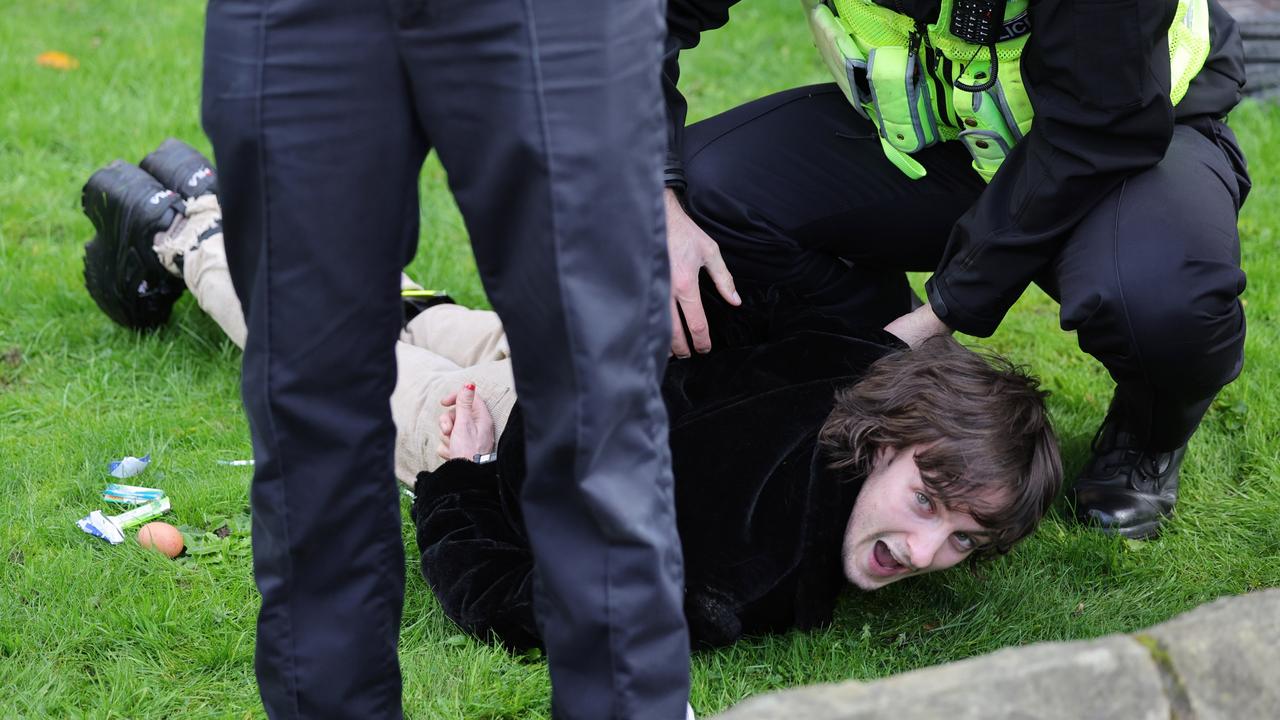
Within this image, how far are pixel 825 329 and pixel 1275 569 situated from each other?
98 centimetres

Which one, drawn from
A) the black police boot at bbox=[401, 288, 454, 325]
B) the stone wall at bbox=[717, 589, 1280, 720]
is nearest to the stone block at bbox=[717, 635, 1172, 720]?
the stone wall at bbox=[717, 589, 1280, 720]

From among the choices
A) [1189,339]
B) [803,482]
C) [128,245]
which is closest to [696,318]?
[803,482]

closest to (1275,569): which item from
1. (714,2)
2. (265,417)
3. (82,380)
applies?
(714,2)

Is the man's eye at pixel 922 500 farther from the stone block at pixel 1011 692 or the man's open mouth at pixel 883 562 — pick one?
the stone block at pixel 1011 692

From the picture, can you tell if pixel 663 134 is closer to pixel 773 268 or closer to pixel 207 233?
pixel 773 268

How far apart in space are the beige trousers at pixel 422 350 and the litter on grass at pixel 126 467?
1.35 feet

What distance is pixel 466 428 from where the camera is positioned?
8.62 feet

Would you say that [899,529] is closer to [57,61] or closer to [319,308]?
[319,308]

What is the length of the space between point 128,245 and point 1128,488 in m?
2.36

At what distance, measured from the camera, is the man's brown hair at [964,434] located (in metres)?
2.18

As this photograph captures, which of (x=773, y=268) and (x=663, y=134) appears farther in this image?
(x=773, y=268)

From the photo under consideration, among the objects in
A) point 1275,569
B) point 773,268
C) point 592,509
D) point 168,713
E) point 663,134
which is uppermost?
point 663,134

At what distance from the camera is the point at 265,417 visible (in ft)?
4.64

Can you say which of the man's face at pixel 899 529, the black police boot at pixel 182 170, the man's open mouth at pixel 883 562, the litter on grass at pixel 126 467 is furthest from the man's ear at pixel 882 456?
the black police boot at pixel 182 170
